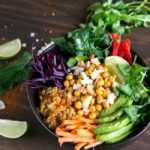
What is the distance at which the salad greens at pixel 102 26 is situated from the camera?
128 centimetres

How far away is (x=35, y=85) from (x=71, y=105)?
135mm

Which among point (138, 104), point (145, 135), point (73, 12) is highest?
point (73, 12)

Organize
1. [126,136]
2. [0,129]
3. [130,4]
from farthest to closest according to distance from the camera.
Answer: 1. [130,4]
2. [0,129]
3. [126,136]

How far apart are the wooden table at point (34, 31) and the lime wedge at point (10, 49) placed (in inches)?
0.9

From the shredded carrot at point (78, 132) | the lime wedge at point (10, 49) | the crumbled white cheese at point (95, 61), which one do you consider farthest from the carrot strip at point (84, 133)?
the lime wedge at point (10, 49)

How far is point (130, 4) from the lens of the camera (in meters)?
1.52

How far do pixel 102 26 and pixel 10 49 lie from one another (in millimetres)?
341

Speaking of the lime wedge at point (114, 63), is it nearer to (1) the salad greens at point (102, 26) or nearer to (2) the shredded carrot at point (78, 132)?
(1) the salad greens at point (102, 26)

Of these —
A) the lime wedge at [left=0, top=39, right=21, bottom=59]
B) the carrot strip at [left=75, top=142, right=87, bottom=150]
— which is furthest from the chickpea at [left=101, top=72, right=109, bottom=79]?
the lime wedge at [left=0, top=39, right=21, bottom=59]

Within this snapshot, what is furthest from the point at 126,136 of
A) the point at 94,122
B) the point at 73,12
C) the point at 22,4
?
the point at 22,4

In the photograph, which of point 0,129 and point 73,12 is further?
point 73,12

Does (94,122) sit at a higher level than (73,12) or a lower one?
lower

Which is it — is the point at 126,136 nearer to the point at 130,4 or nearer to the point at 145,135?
the point at 145,135

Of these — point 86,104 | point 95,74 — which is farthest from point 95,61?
point 86,104
